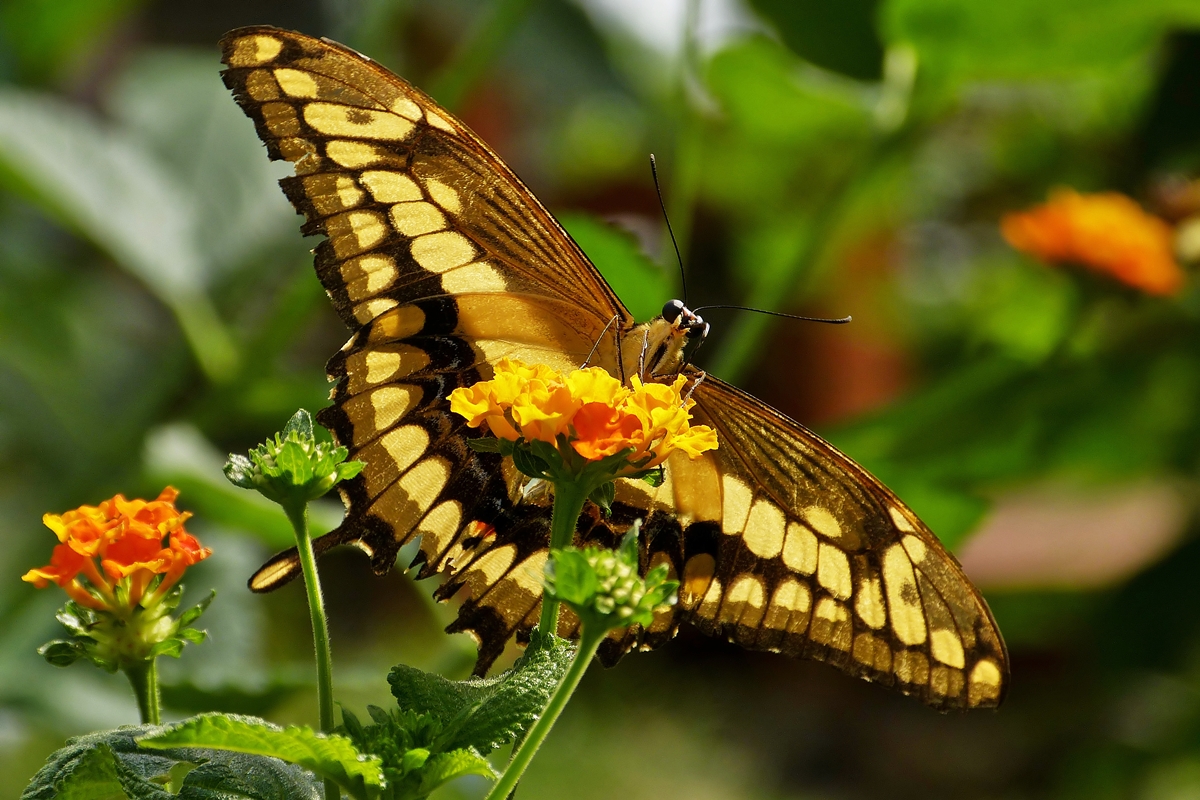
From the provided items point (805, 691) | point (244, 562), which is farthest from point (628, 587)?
point (805, 691)

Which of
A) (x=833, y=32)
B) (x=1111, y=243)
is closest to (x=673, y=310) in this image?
(x=833, y=32)

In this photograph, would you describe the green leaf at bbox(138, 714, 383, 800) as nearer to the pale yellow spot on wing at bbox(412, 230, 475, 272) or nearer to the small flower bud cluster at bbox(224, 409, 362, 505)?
the small flower bud cluster at bbox(224, 409, 362, 505)

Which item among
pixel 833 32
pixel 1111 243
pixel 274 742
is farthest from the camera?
pixel 1111 243

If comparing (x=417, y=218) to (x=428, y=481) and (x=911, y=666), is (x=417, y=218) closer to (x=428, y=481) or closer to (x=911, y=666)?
(x=428, y=481)

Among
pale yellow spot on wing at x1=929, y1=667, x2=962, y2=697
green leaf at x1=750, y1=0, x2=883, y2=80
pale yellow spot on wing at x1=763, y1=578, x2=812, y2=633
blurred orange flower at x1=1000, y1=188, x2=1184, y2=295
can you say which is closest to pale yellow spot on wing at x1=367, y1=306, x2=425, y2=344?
pale yellow spot on wing at x1=763, y1=578, x2=812, y2=633

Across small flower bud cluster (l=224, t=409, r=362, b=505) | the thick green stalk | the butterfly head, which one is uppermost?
the thick green stalk

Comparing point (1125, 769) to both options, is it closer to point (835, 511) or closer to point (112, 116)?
point (835, 511)
